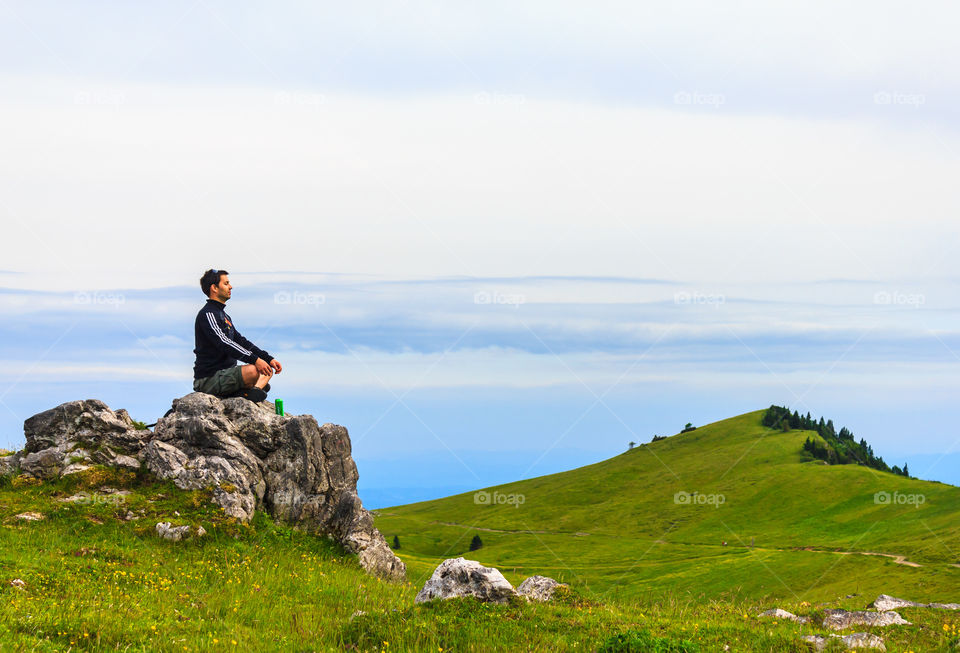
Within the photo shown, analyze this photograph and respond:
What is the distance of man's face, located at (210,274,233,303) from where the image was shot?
1220 inches

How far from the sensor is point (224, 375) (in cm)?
3127

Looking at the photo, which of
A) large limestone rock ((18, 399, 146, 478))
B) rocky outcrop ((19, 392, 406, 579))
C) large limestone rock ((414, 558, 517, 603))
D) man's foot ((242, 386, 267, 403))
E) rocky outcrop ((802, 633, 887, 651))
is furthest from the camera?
man's foot ((242, 386, 267, 403))

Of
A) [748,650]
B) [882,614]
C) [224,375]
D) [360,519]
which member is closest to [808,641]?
[748,650]

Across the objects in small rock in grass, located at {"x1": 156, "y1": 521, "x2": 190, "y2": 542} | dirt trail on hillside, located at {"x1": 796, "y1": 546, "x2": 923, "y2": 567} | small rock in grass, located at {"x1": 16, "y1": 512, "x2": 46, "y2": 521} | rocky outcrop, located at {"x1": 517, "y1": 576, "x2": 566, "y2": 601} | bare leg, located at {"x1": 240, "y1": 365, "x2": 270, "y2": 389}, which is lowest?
dirt trail on hillside, located at {"x1": 796, "y1": 546, "x2": 923, "y2": 567}

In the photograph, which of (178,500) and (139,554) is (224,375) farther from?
(139,554)

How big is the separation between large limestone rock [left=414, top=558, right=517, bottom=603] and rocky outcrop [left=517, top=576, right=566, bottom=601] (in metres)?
2.02

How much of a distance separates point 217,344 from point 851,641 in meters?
24.6

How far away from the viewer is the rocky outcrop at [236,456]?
2703 centimetres

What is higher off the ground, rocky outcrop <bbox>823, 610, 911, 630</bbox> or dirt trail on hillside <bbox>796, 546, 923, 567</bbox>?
rocky outcrop <bbox>823, 610, 911, 630</bbox>

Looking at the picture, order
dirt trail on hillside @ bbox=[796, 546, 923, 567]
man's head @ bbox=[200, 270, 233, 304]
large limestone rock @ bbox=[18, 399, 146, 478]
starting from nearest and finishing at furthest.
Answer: large limestone rock @ bbox=[18, 399, 146, 478] < man's head @ bbox=[200, 270, 233, 304] < dirt trail on hillside @ bbox=[796, 546, 923, 567]

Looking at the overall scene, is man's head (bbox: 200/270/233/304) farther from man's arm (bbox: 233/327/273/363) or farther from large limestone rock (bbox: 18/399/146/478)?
large limestone rock (bbox: 18/399/146/478)

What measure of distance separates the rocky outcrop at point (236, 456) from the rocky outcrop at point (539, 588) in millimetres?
5836

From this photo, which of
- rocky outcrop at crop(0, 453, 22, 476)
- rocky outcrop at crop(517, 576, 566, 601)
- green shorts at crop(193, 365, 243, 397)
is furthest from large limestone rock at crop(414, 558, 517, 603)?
rocky outcrop at crop(0, 453, 22, 476)

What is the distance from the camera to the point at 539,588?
2223cm
